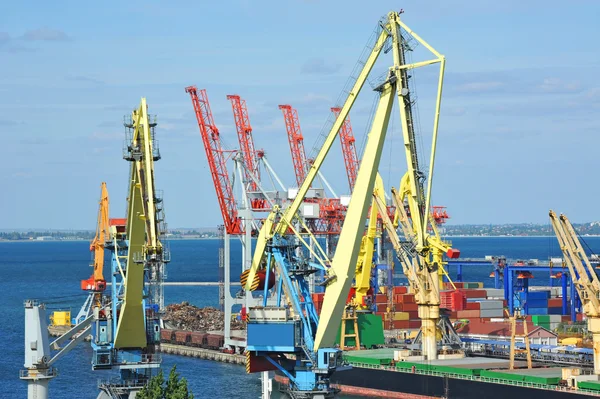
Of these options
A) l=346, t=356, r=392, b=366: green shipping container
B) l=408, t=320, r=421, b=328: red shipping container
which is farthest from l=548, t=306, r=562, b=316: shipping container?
l=346, t=356, r=392, b=366: green shipping container

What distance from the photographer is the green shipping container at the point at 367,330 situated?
74312 mm

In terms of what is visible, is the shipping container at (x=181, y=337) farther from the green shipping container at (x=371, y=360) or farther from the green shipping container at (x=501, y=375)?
the green shipping container at (x=501, y=375)

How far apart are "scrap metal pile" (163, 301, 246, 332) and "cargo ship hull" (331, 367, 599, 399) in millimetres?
25440

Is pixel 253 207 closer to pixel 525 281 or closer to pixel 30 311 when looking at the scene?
pixel 525 281

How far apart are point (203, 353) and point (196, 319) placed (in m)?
17.5

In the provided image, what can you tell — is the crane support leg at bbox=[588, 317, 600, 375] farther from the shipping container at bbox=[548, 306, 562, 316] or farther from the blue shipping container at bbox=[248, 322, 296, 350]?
the shipping container at bbox=[548, 306, 562, 316]

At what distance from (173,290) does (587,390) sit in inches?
4140

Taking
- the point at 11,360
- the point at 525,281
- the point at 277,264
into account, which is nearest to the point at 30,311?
the point at 277,264

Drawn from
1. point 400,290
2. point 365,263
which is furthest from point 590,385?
point 400,290

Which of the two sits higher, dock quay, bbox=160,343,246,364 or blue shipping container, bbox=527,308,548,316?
blue shipping container, bbox=527,308,548,316

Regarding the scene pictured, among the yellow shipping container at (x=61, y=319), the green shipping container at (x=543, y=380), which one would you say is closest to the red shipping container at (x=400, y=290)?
the yellow shipping container at (x=61, y=319)

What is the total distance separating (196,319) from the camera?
10138 cm

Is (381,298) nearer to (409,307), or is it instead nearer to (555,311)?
(409,307)

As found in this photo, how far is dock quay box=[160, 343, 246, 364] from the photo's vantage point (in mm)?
80875
